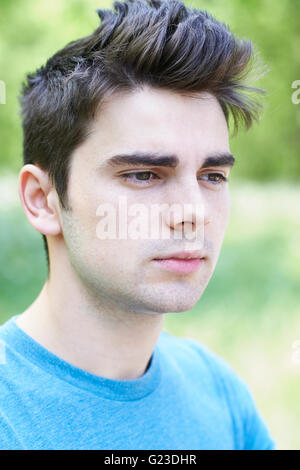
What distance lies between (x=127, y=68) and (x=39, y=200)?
0.55 metres

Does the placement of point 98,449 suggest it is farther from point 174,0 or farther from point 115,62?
point 174,0

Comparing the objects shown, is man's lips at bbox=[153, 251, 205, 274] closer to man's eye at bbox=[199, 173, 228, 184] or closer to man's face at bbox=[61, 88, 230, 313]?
man's face at bbox=[61, 88, 230, 313]

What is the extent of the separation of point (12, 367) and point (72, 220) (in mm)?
510

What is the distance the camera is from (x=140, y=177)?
1725 mm

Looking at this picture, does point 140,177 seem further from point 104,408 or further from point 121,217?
point 104,408

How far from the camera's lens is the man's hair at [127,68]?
5.88 feet

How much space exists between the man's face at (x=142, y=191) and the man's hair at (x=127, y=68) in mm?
58

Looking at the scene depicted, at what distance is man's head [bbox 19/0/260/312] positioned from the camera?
5.62 feet

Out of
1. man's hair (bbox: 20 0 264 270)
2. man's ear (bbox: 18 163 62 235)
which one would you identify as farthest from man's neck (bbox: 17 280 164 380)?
man's hair (bbox: 20 0 264 270)

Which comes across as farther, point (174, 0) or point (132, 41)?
point (174, 0)

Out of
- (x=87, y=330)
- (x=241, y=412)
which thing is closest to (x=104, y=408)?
(x=87, y=330)

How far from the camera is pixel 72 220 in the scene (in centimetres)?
181
